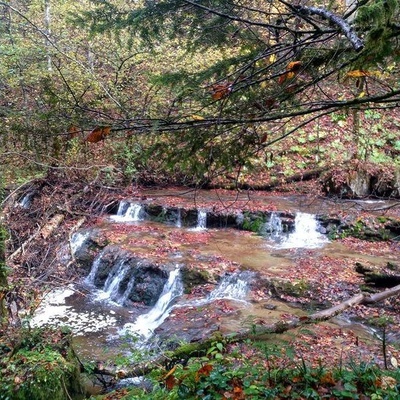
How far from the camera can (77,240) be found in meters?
11.0

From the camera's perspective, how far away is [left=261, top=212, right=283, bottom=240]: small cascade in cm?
1183

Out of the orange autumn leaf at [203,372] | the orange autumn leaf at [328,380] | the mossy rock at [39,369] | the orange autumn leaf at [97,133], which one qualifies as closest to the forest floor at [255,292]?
the orange autumn leaf at [328,380]

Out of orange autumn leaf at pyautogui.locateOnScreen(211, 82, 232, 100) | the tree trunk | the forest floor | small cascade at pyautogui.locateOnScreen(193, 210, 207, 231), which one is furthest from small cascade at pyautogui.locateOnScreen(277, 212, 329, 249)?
orange autumn leaf at pyautogui.locateOnScreen(211, 82, 232, 100)

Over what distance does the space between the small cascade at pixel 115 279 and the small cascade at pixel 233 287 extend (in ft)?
7.74

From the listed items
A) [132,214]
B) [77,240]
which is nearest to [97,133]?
[77,240]

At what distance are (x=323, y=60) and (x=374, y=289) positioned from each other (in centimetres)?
585

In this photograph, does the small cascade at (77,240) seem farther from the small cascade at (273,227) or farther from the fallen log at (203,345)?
the fallen log at (203,345)

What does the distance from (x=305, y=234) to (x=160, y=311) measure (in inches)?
212

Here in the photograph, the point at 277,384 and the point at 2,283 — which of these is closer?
the point at 277,384

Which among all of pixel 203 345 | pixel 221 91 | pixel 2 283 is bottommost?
pixel 203 345

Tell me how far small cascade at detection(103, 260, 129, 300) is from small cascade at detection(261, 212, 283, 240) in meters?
4.46

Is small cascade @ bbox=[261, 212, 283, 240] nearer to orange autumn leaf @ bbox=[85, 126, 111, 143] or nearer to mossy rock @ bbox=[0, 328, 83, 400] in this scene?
mossy rock @ bbox=[0, 328, 83, 400]

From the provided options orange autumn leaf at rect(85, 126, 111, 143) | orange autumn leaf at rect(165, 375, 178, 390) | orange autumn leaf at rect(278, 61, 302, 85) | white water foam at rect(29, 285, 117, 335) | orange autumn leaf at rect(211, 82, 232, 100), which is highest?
orange autumn leaf at rect(278, 61, 302, 85)

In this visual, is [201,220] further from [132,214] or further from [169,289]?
[169,289]
